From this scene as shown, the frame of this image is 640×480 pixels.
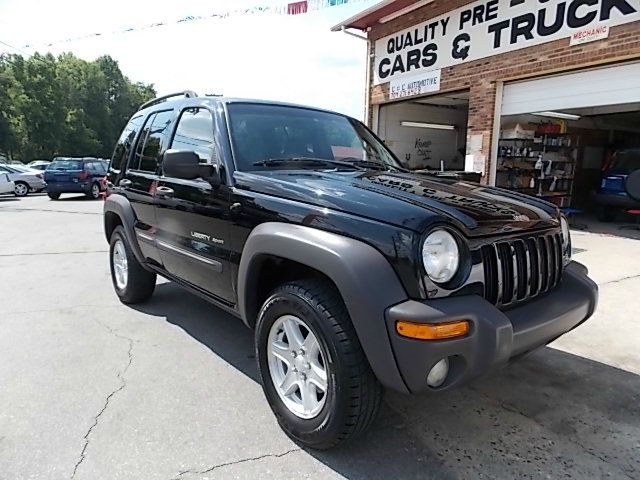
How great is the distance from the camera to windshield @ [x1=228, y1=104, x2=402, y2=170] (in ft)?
10.3

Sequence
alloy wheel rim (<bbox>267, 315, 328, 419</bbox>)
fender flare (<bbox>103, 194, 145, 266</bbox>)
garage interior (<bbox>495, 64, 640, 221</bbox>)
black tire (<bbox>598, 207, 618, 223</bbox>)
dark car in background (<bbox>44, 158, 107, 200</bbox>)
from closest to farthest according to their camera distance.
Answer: alloy wheel rim (<bbox>267, 315, 328, 419</bbox>) < fender flare (<bbox>103, 194, 145, 266</bbox>) < garage interior (<bbox>495, 64, 640, 221</bbox>) < black tire (<bbox>598, 207, 618, 223</bbox>) < dark car in background (<bbox>44, 158, 107, 200</bbox>)

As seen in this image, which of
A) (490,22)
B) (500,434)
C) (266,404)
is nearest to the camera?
(500,434)

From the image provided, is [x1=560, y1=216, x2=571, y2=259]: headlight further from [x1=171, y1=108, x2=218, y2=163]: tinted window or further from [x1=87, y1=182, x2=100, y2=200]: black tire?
[x1=87, y1=182, x2=100, y2=200]: black tire

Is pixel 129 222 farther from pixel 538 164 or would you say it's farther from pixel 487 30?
pixel 538 164

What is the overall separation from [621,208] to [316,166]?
1125 centimetres

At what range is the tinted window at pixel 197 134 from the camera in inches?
128

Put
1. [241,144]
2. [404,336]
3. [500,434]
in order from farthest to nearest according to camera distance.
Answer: [241,144], [500,434], [404,336]

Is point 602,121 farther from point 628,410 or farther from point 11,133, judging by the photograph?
point 11,133

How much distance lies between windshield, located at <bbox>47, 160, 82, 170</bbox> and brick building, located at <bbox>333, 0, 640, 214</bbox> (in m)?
10.6

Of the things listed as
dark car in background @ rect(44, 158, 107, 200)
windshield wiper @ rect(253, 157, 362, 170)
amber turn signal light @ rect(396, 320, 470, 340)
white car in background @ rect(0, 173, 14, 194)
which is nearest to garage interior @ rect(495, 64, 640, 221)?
windshield wiper @ rect(253, 157, 362, 170)

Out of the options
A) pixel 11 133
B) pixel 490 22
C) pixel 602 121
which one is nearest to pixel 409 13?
pixel 490 22

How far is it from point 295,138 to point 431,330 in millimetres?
1915

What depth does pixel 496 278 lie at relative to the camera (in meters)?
2.28

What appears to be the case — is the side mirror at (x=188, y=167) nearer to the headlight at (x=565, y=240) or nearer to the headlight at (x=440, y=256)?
the headlight at (x=440, y=256)
